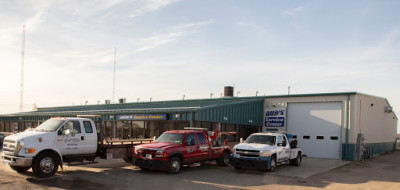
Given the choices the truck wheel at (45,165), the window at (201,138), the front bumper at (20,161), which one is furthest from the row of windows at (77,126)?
the window at (201,138)

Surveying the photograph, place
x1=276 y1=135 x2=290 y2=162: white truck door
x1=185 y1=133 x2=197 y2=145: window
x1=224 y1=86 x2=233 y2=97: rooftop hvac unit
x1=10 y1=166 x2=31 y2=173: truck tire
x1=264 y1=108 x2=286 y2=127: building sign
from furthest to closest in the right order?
1. x1=224 y1=86 x2=233 y2=97: rooftop hvac unit
2. x1=264 y1=108 x2=286 y2=127: building sign
3. x1=276 y1=135 x2=290 y2=162: white truck door
4. x1=185 y1=133 x2=197 y2=145: window
5. x1=10 y1=166 x2=31 y2=173: truck tire

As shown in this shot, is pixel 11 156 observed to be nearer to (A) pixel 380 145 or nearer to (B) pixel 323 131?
(B) pixel 323 131

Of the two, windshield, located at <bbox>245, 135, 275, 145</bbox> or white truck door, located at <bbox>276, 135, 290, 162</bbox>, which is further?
windshield, located at <bbox>245, 135, 275, 145</bbox>

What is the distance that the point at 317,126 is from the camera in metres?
24.4

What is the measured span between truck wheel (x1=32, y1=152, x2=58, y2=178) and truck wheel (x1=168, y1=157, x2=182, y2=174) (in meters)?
4.42

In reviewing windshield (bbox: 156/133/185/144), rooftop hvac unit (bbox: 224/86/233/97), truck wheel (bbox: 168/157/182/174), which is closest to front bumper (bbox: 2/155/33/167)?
truck wheel (bbox: 168/157/182/174)

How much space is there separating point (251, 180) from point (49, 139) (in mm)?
7934

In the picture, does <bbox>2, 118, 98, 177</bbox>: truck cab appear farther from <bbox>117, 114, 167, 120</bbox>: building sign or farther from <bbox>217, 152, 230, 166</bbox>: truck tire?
<bbox>117, 114, 167, 120</bbox>: building sign

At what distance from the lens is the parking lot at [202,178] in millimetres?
11500

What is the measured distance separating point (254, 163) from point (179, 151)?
345cm

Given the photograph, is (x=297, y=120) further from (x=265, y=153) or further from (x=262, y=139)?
(x=265, y=153)

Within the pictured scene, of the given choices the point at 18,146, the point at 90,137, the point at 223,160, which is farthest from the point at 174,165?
the point at 18,146

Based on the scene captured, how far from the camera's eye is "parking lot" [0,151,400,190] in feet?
37.7

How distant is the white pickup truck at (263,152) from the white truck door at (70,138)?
271 inches
